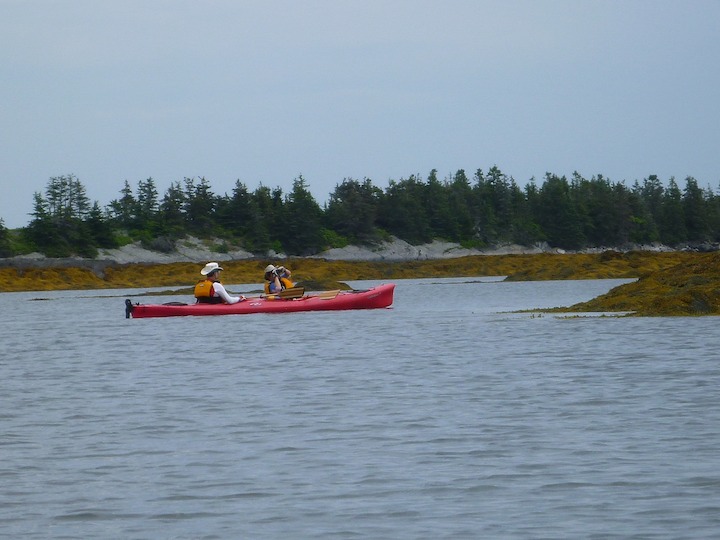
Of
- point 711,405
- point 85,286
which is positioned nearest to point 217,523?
point 711,405

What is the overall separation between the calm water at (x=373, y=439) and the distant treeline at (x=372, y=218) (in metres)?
72.9

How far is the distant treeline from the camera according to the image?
96.6 meters

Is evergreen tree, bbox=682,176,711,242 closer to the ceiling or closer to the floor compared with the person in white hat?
closer to the ceiling

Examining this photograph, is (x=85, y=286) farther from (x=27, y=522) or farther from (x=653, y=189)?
(x=653, y=189)

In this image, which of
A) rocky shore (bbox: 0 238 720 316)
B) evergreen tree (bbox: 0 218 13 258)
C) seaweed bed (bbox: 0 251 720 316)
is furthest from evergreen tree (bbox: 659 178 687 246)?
evergreen tree (bbox: 0 218 13 258)

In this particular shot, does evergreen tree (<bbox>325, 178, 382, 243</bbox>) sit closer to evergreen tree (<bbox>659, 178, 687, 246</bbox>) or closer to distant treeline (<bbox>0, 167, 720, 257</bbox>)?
distant treeline (<bbox>0, 167, 720, 257</bbox>)

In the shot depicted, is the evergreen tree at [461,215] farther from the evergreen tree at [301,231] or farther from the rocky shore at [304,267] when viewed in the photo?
the evergreen tree at [301,231]

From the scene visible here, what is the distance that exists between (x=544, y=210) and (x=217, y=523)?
394ft

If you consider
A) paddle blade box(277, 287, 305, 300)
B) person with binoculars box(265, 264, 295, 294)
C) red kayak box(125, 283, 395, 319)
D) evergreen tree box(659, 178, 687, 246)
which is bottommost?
red kayak box(125, 283, 395, 319)

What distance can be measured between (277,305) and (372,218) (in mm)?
77770

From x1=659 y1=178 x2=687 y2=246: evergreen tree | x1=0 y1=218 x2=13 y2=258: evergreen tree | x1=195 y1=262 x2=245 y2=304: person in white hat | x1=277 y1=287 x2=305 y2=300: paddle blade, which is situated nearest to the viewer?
x1=195 y1=262 x2=245 y2=304: person in white hat

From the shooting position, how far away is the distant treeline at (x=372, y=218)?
3804 inches

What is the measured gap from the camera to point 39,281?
2928 inches

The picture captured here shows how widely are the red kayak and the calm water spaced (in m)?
9.50
